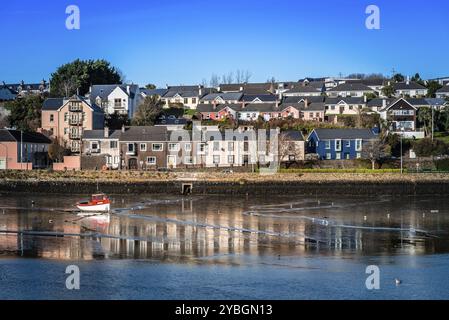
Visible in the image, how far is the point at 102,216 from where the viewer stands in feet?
133

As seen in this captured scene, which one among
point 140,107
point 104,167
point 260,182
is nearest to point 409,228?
point 260,182

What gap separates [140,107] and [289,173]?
21.7 meters

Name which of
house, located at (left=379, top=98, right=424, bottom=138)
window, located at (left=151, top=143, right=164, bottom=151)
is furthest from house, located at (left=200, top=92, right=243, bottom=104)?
window, located at (left=151, top=143, right=164, bottom=151)

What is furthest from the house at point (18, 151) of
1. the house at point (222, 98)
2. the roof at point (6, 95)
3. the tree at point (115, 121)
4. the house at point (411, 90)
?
the house at point (411, 90)

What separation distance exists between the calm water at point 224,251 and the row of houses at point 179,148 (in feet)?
55.2

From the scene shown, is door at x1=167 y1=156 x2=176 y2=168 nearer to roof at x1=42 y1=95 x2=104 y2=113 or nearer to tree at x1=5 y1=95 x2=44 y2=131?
roof at x1=42 y1=95 x2=104 y2=113

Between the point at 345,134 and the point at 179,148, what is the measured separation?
16170 millimetres

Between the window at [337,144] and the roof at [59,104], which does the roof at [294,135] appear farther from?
the roof at [59,104]

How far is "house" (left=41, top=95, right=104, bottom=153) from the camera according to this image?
68625 mm

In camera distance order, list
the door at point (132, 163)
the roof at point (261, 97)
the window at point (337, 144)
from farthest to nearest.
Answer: the roof at point (261, 97) < the window at point (337, 144) < the door at point (132, 163)

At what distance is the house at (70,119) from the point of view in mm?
68625
